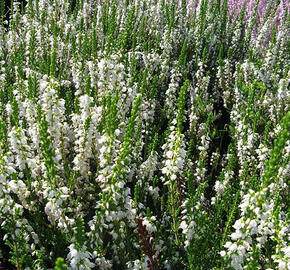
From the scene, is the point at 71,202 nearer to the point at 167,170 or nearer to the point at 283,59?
the point at 167,170

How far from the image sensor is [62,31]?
6281 mm

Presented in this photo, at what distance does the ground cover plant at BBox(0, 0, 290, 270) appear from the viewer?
8.06 ft

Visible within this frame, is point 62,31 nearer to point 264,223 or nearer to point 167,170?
point 167,170

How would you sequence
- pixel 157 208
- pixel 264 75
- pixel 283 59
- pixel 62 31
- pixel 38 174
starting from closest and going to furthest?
pixel 38 174, pixel 157 208, pixel 264 75, pixel 283 59, pixel 62 31

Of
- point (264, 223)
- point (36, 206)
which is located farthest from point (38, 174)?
point (264, 223)

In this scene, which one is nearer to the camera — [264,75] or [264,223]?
[264,223]

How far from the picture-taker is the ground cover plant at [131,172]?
246 centimetres

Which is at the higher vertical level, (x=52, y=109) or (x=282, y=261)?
(x=52, y=109)

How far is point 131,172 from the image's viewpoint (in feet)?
11.3

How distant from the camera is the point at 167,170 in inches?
107

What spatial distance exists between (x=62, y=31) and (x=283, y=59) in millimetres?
3915

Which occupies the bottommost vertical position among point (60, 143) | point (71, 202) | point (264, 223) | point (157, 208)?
point (157, 208)

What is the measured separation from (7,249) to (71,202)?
0.84 metres

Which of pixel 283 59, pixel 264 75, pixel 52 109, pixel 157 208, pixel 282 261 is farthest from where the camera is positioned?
pixel 283 59
